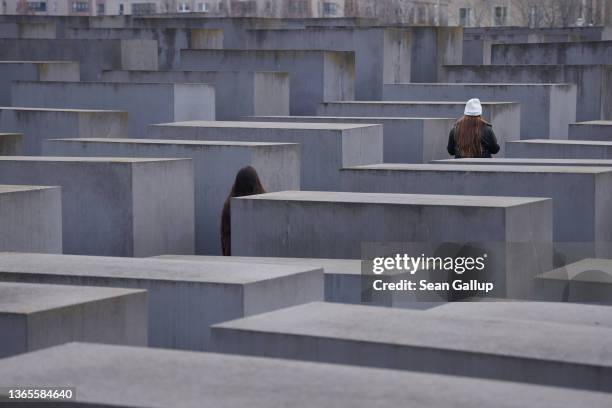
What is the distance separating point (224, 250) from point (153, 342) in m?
2.35

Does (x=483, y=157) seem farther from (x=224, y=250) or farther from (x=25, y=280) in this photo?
(x=25, y=280)

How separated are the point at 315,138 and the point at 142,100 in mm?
3365

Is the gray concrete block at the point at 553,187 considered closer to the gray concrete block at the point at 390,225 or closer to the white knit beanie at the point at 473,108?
the gray concrete block at the point at 390,225

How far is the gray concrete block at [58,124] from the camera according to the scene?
12.0m

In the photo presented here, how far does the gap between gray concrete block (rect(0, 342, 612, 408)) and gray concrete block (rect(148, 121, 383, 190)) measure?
7046mm

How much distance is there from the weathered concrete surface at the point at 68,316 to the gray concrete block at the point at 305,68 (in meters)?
10.9

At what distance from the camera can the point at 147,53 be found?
18844mm

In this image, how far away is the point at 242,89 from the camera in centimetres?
1502

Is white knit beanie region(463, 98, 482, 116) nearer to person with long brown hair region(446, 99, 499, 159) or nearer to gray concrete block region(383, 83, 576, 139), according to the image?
person with long brown hair region(446, 99, 499, 159)

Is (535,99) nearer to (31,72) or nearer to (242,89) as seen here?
(242,89)

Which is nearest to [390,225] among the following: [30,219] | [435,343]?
[30,219]

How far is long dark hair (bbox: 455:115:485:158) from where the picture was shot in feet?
34.8

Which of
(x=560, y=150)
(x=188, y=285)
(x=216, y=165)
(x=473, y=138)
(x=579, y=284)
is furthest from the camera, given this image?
(x=560, y=150)

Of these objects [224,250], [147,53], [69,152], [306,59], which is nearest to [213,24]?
[147,53]
